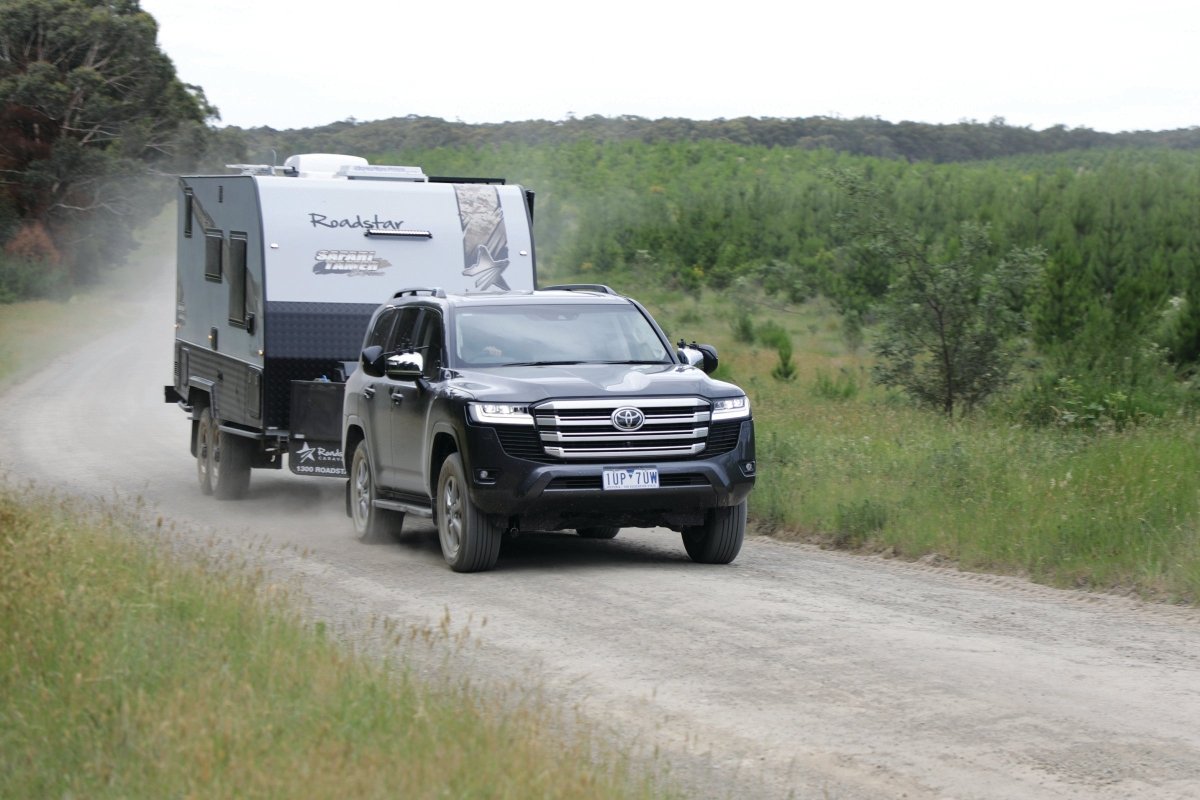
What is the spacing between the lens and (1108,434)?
14.9m

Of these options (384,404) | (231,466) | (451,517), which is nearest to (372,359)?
(384,404)

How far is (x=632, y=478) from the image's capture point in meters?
11.0

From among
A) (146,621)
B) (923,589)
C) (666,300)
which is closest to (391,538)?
(923,589)

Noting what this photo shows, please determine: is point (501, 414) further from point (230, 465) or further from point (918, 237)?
point (918, 237)

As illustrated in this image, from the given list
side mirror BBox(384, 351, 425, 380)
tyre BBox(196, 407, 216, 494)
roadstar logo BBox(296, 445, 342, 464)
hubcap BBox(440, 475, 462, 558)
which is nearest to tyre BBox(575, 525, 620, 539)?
hubcap BBox(440, 475, 462, 558)

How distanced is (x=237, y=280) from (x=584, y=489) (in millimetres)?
7142

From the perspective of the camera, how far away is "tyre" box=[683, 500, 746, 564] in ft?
38.3

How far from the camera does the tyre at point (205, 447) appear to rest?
58.6 feet

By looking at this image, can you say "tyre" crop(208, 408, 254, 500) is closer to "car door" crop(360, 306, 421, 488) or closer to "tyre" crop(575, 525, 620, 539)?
"car door" crop(360, 306, 421, 488)

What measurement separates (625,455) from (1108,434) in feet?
19.3

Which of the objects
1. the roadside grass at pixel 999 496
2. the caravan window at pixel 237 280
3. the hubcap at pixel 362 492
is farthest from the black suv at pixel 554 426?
the caravan window at pixel 237 280

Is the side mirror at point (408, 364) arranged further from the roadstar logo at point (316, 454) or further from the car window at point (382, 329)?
the roadstar logo at point (316, 454)

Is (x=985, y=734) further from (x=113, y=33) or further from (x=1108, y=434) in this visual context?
(x=113, y=33)

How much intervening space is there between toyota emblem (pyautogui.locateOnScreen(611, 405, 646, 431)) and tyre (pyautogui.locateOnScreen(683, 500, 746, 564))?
3.40ft
